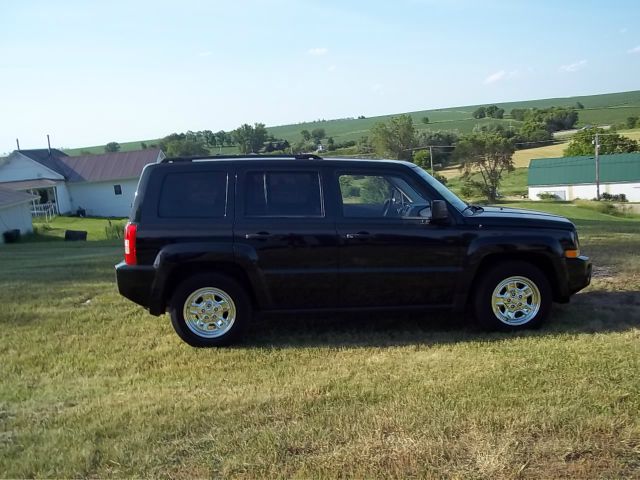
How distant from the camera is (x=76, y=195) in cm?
5106

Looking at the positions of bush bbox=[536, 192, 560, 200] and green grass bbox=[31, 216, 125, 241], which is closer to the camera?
green grass bbox=[31, 216, 125, 241]

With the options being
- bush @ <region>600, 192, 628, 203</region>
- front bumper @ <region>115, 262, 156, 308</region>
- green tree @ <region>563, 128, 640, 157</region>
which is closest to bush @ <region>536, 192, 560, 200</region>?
bush @ <region>600, 192, 628, 203</region>

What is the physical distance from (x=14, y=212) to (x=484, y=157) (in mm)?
47916

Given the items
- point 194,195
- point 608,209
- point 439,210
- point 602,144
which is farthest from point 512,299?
point 602,144

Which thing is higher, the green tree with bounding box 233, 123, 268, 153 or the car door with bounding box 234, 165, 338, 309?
the green tree with bounding box 233, 123, 268, 153

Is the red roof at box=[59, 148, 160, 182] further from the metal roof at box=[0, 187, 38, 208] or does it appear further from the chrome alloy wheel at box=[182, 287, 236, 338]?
the chrome alloy wheel at box=[182, 287, 236, 338]

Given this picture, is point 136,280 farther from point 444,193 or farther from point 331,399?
point 444,193

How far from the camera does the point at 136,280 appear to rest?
5.51 metres

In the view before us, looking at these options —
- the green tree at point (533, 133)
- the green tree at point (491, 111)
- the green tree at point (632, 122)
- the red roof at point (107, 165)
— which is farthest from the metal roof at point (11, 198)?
the green tree at point (491, 111)

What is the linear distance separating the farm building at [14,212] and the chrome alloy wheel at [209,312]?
2887 cm

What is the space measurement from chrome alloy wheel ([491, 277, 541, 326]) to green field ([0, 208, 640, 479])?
9.7 inches

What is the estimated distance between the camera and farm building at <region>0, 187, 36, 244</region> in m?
30.9

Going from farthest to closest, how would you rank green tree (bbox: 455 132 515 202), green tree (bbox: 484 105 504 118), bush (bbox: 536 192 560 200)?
green tree (bbox: 484 105 504 118) < bush (bbox: 536 192 560 200) < green tree (bbox: 455 132 515 202)

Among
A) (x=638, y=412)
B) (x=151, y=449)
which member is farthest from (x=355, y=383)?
(x=638, y=412)
